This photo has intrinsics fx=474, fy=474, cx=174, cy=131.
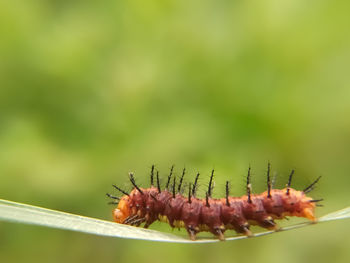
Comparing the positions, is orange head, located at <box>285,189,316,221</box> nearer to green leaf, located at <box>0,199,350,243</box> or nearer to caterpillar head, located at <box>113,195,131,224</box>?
green leaf, located at <box>0,199,350,243</box>

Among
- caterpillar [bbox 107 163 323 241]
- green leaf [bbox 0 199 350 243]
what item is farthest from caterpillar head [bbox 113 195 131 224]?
green leaf [bbox 0 199 350 243]

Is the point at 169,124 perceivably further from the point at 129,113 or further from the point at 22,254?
the point at 22,254

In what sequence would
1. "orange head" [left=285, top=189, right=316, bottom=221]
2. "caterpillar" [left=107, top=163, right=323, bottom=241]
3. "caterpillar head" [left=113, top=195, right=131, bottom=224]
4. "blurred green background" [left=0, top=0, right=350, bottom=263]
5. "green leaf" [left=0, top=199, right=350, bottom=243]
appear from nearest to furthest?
"green leaf" [left=0, top=199, right=350, bottom=243]
"orange head" [left=285, top=189, right=316, bottom=221]
"caterpillar" [left=107, top=163, right=323, bottom=241]
"caterpillar head" [left=113, top=195, right=131, bottom=224]
"blurred green background" [left=0, top=0, right=350, bottom=263]

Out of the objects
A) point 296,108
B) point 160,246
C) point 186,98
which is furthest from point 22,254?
point 296,108

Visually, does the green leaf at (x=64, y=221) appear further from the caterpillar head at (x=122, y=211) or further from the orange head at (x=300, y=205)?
the caterpillar head at (x=122, y=211)

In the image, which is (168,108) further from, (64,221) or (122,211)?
(64,221)

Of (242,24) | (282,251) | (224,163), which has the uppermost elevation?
(242,24)
